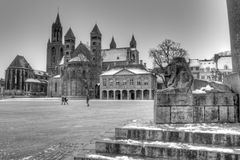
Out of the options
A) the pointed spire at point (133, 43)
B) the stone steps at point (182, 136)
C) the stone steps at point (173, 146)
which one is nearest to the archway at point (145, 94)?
the pointed spire at point (133, 43)

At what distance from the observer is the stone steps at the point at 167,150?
Answer: 3.58 meters

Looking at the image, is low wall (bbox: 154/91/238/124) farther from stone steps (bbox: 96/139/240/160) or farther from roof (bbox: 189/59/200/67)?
roof (bbox: 189/59/200/67)

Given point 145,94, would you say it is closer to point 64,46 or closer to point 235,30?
point 64,46

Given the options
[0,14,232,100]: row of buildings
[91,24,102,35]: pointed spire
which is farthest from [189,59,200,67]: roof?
[91,24,102,35]: pointed spire

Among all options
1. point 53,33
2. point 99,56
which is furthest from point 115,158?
point 53,33

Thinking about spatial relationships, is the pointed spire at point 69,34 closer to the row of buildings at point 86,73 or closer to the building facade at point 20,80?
the row of buildings at point 86,73

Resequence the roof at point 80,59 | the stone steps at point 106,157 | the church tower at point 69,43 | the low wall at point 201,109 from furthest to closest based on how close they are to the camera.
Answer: the church tower at point 69,43 < the roof at point 80,59 < the low wall at point 201,109 < the stone steps at point 106,157

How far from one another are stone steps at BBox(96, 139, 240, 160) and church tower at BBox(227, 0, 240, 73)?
327cm

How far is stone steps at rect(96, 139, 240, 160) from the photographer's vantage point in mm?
3578

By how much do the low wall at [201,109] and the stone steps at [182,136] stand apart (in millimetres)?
1223

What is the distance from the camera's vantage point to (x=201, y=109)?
5.76 meters

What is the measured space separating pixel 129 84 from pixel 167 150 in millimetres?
63685

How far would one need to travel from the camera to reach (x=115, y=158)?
390 cm

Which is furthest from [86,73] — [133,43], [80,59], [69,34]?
[133,43]
